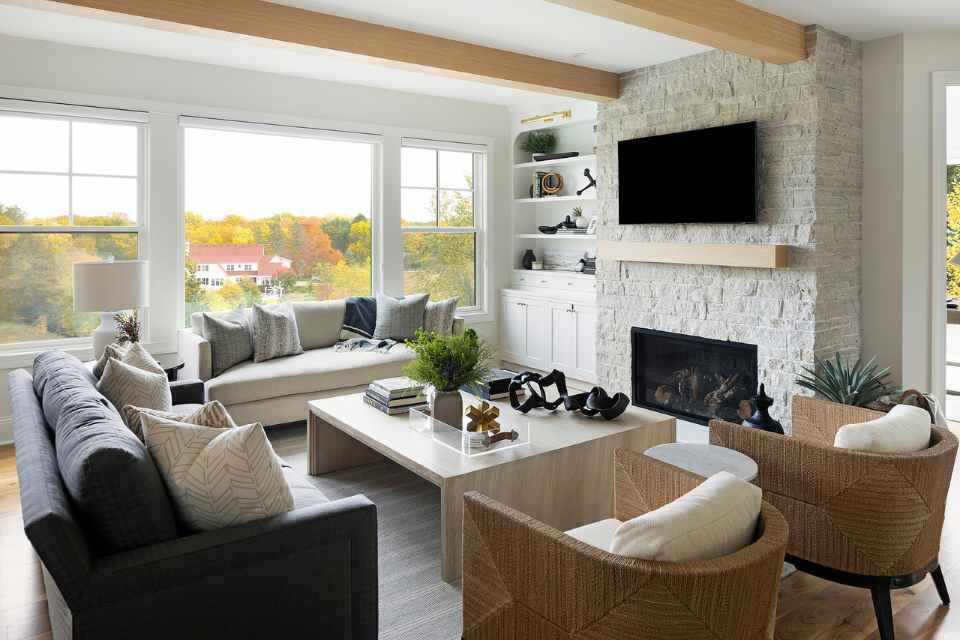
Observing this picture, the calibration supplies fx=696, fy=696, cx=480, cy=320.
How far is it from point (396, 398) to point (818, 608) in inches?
79.8

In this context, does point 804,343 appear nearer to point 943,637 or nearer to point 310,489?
point 943,637

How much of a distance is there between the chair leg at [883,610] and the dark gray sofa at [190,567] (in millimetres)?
1549

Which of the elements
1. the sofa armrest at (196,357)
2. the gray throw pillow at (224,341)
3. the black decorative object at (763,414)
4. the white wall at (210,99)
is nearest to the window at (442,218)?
the white wall at (210,99)

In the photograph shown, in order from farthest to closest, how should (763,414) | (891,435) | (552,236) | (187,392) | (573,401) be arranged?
1. (552,236)
2. (187,392)
3. (573,401)
4. (763,414)
5. (891,435)

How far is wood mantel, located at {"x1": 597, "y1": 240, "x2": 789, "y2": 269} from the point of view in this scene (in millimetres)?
4133

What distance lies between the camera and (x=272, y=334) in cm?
484

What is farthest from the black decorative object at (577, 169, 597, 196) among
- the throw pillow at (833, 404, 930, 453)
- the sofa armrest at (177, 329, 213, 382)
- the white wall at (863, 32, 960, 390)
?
the throw pillow at (833, 404, 930, 453)

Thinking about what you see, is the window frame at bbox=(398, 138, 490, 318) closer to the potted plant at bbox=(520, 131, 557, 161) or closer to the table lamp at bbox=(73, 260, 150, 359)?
the potted plant at bbox=(520, 131, 557, 161)

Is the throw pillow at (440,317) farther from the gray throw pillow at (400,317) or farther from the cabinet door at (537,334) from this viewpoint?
the cabinet door at (537,334)

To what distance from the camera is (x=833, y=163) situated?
13.4 feet

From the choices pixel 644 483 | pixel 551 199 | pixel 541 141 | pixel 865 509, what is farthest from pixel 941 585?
pixel 541 141

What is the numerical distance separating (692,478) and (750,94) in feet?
10.2

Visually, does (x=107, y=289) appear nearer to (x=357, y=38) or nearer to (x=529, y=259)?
(x=357, y=38)

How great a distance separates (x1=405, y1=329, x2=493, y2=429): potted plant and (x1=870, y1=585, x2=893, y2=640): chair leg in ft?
5.59
